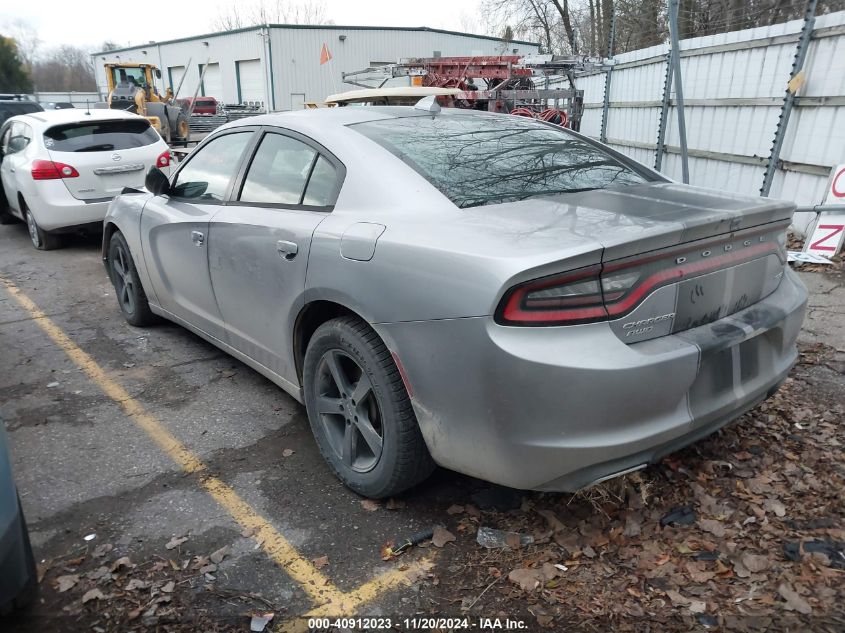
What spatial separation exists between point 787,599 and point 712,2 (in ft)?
36.6

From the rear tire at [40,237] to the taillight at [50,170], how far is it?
75cm

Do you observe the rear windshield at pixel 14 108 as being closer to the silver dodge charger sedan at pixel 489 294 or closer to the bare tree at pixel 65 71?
the silver dodge charger sedan at pixel 489 294

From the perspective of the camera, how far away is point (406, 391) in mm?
2469

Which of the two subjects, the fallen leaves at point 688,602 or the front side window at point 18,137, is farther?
the front side window at point 18,137

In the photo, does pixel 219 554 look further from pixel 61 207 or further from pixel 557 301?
pixel 61 207

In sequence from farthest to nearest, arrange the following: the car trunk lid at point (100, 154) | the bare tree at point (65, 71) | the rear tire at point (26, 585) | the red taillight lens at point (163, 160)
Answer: the bare tree at point (65, 71), the red taillight lens at point (163, 160), the car trunk lid at point (100, 154), the rear tire at point (26, 585)

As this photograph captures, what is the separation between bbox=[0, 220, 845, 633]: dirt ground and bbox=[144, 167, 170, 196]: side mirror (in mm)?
1402

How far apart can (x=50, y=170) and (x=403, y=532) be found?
6.80 metres

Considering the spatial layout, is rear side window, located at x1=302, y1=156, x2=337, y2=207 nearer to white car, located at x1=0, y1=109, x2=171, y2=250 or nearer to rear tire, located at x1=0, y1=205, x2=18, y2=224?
white car, located at x1=0, y1=109, x2=171, y2=250

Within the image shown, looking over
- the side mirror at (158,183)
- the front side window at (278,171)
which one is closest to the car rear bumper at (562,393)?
the front side window at (278,171)

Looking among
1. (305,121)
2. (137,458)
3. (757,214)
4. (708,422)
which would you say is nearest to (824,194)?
(757,214)

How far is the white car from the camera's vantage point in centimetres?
736

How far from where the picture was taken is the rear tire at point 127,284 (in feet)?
15.9

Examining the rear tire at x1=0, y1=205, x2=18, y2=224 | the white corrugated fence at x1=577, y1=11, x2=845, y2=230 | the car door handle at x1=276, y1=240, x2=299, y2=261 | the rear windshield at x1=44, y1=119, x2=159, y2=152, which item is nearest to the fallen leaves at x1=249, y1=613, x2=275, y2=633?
the car door handle at x1=276, y1=240, x2=299, y2=261
